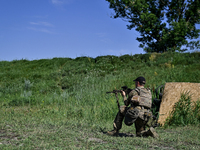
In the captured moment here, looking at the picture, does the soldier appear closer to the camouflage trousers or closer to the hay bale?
the camouflage trousers

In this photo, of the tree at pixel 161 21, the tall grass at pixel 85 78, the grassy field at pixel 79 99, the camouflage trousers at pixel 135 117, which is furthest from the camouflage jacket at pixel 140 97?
the tree at pixel 161 21

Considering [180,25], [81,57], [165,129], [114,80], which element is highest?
[180,25]

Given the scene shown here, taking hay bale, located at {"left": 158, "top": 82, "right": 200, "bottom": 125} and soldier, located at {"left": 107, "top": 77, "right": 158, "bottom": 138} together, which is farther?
hay bale, located at {"left": 158, "top": 82, "right": 200, "bottom": 125}

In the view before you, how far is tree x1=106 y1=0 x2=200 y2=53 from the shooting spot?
67.1 feet

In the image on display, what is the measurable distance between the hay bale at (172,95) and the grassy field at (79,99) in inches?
18.0

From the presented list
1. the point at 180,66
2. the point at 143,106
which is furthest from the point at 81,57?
the point at 143,106

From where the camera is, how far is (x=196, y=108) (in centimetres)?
816

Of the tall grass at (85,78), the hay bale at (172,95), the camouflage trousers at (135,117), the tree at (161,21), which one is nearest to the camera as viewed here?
the camouflage trousers at (135,117)

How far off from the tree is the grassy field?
3.04m

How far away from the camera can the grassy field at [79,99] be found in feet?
17.2

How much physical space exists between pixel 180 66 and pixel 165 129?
8.98 m

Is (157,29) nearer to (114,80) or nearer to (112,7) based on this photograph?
(112,7)

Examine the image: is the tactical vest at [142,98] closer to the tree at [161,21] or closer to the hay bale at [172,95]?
the hay bale at [172,95]

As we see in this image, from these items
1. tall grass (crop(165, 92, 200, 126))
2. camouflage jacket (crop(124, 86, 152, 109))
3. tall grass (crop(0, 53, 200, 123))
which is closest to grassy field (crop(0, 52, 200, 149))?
tall grass (crop(0, 53, 200, 123))
